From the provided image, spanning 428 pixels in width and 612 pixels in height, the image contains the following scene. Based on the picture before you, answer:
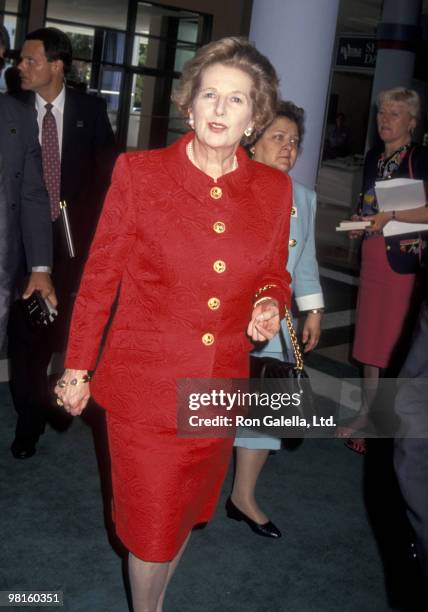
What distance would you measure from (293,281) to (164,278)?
4.31 feet

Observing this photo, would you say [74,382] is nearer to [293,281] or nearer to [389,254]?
[293,281]

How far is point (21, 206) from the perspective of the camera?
3.67m

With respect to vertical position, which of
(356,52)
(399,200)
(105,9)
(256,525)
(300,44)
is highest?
(105,9)

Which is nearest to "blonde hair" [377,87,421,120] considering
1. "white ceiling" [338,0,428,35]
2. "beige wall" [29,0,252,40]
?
"white ceiling" [338,0,428,35]

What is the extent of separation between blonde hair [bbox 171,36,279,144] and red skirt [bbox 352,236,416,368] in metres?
2.35

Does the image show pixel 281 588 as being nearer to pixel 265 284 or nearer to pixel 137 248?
pixel 265 284

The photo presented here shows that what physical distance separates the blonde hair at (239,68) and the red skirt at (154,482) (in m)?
1.01

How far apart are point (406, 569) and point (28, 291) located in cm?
205

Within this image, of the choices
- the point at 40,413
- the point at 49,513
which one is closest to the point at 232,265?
the point at 49,513

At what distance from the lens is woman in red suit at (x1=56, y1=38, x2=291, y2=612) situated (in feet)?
8.25

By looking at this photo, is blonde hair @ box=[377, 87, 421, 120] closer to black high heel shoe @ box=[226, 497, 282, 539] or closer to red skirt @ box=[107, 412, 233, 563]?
black high heel shoe @ box=[226, 497, 282, 539]

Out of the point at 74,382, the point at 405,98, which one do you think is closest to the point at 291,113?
the point at 405,98

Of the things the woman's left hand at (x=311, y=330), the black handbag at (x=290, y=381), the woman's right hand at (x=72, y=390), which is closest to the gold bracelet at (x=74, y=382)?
the woman's right hand at (x=72, y=390)

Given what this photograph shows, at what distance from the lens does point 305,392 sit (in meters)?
2.97
